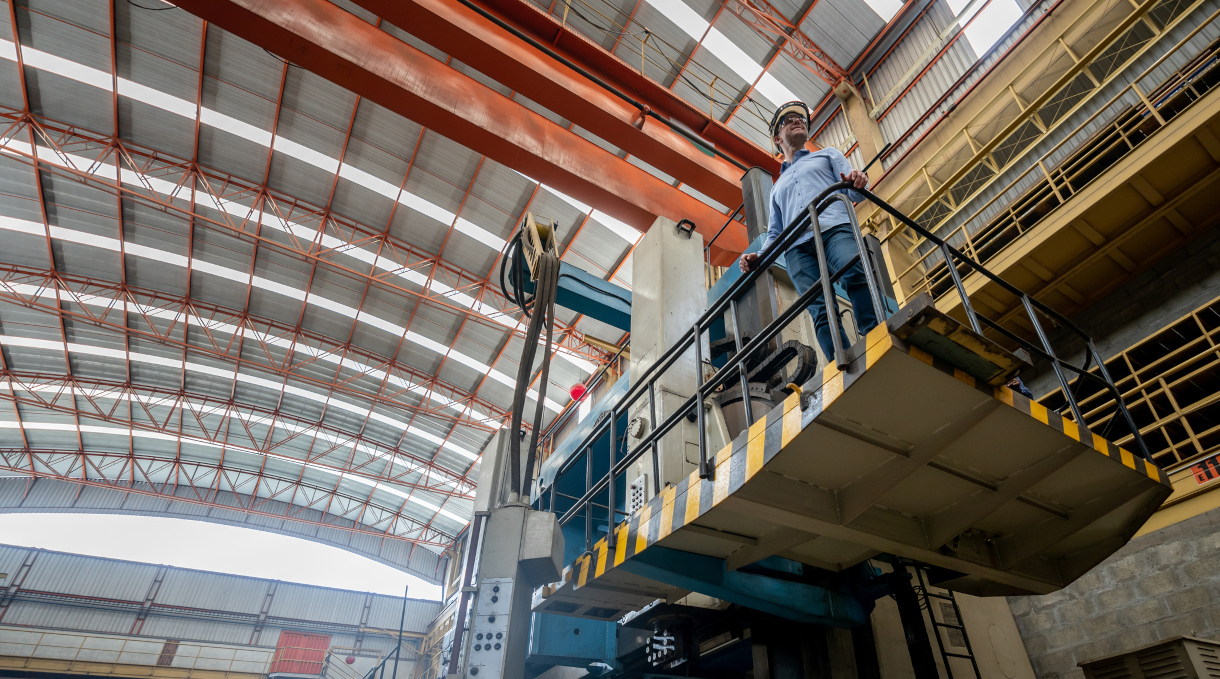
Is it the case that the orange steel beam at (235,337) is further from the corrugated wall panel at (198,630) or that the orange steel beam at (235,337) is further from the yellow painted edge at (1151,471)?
the yellow painted edge at (1151,471)

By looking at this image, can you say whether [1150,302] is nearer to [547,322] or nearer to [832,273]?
[832,273]

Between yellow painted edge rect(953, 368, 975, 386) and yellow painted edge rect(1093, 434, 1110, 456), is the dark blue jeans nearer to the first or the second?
yellow painted edge rect(953, 368, 975, 386)

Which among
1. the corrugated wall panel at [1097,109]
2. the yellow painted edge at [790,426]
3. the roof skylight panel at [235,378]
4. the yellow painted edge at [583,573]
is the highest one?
the roof skylight panel at [235,378]

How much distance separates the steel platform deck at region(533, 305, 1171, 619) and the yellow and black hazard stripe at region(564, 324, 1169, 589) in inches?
0.4

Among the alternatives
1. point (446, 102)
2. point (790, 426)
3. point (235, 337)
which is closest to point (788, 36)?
point (446, 102)

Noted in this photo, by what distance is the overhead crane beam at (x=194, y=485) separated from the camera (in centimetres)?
2838

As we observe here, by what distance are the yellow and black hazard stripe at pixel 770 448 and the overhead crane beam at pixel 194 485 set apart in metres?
32.5

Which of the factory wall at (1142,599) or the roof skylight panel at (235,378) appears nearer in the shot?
the factory wall at (1142,599)

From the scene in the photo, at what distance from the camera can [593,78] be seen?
1246cm

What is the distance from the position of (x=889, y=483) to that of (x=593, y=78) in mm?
11189

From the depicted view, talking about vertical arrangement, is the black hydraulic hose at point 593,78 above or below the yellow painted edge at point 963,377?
above

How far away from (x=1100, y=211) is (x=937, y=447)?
8175 mm

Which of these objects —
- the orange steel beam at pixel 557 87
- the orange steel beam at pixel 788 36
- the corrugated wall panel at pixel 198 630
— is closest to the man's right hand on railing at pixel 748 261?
the orange steel beam at pixel 557 87

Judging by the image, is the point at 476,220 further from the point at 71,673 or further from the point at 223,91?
the point at 71,673
